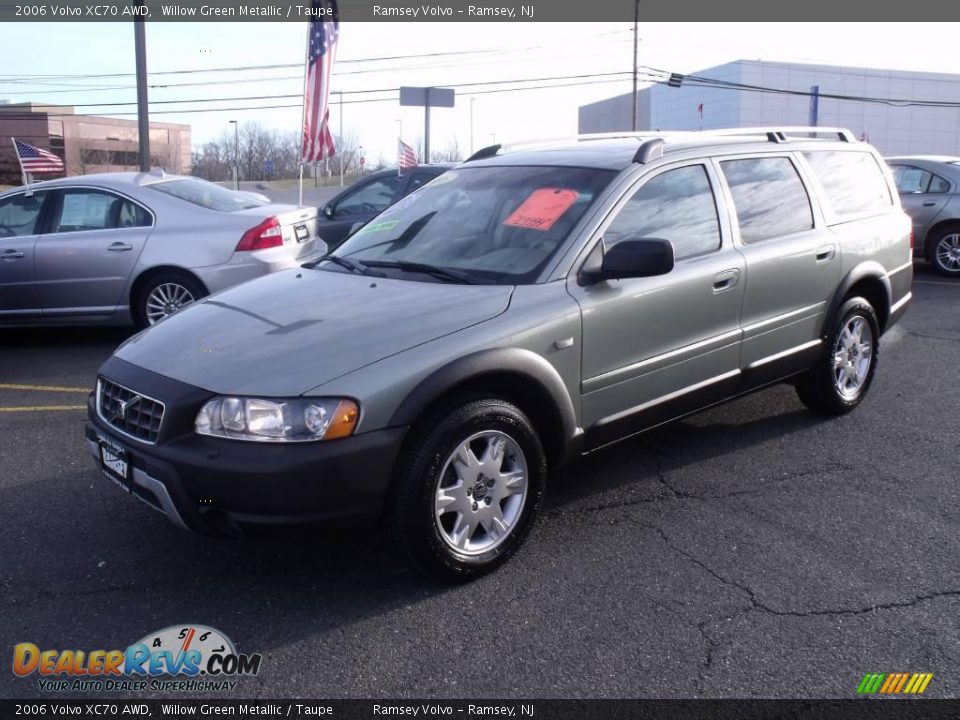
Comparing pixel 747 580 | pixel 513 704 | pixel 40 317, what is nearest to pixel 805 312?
pixel 747 580

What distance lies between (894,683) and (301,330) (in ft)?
8.17

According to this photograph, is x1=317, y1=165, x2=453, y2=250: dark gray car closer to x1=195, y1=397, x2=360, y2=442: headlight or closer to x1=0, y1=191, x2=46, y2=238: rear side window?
x1=0, y1=191, x2=46, y2=238: rear side window

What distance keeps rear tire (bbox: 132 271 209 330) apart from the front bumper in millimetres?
4921

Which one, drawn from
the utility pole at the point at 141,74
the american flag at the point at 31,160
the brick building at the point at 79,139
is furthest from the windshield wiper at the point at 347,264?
the brick building at the point at 79,139

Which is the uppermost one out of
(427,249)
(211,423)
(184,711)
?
(427,249)

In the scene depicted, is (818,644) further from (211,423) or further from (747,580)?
(211,423)

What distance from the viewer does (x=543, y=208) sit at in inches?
168

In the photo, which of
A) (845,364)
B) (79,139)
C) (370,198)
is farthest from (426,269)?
(79,139)

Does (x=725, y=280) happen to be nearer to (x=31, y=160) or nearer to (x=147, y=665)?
(x=147, y=665)

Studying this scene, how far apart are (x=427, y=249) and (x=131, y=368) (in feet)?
4.96

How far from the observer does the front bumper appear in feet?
10.3

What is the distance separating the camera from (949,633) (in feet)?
10.5

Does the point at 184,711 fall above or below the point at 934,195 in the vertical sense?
below

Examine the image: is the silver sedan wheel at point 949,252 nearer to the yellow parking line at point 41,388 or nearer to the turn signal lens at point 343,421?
the yellow parking line at point 41,388
